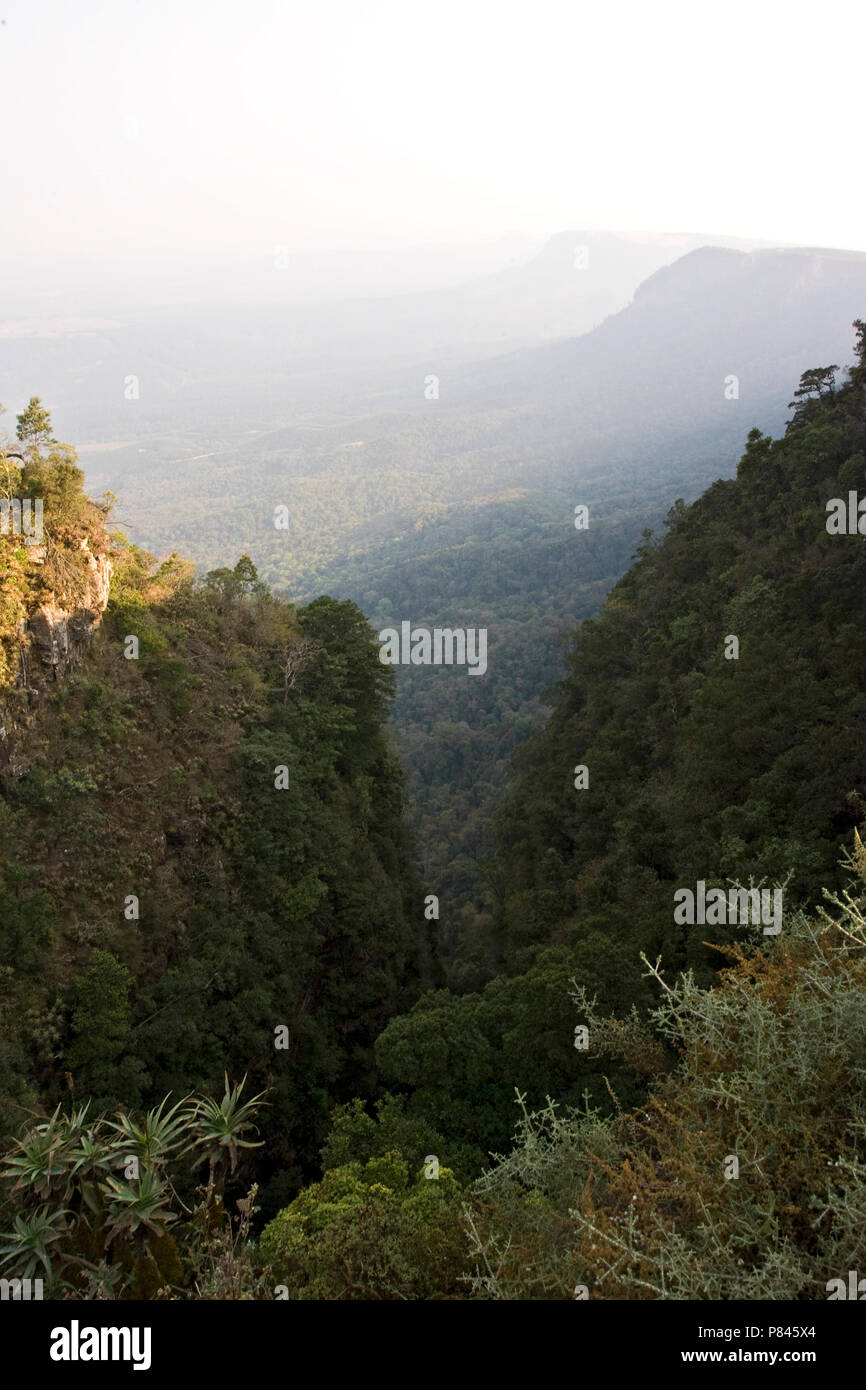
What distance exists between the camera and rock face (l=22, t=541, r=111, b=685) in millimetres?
18266

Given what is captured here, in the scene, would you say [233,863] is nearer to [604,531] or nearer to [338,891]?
[338,891]

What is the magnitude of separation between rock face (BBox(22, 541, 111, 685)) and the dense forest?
9 centimetres

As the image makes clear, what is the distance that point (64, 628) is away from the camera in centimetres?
1902

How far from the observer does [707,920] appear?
631 inches

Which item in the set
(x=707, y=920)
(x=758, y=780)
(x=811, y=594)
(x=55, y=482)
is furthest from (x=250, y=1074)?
(x=811, y=594)

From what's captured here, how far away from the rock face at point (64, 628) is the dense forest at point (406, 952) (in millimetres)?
87

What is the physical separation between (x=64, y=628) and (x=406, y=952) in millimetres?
12973

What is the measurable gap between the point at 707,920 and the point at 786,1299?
10720 millimetres
